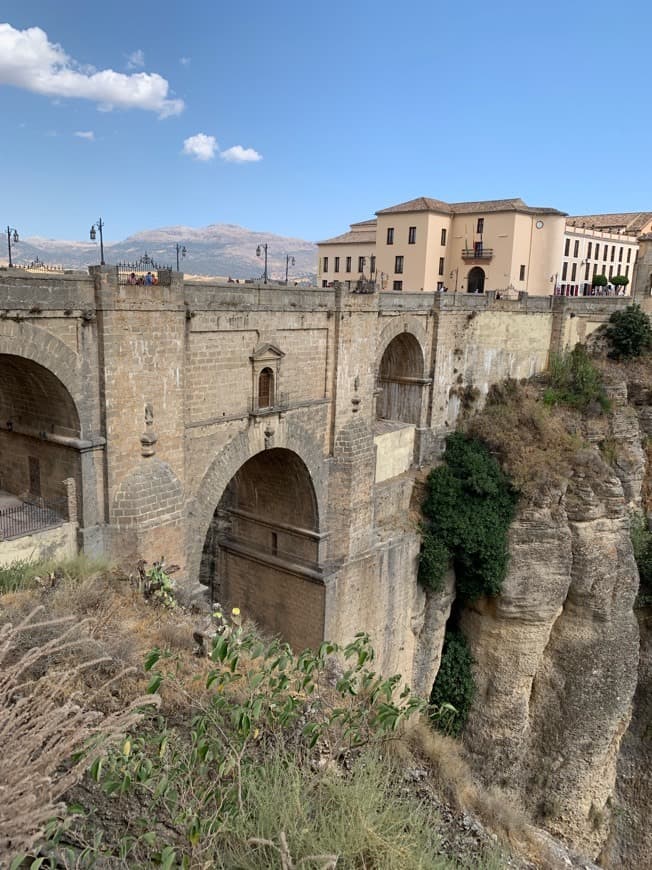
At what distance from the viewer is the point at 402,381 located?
63.0 feet

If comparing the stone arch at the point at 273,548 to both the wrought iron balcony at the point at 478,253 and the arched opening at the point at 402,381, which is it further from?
the wrought iron balcony at the point at 478,253

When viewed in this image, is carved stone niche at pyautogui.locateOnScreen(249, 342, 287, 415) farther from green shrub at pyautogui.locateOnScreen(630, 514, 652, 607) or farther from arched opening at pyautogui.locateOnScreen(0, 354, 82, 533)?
green shrub at pyautogui.locateOnScreen(630, 514, 652, 607)

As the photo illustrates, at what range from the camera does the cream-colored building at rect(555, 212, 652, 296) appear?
3644 centimetres

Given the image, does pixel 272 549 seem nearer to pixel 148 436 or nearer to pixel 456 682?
pixel 148 436

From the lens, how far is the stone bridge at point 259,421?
33.0ft

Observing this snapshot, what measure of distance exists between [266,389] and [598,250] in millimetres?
32322

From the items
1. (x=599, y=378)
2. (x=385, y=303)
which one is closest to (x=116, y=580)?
(x=385, y=303)

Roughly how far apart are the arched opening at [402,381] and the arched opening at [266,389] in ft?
19.2

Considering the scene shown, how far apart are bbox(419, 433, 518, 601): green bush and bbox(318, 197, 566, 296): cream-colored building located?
15054 millimetres

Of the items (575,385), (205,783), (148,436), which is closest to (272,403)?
(148,436)

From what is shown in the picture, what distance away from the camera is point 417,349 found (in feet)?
61.2

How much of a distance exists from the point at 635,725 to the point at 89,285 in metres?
22.0

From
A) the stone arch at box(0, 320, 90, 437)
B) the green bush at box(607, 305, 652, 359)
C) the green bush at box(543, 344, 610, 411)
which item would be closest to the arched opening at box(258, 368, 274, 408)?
the stone arch at box(0, 320, 90, 437)

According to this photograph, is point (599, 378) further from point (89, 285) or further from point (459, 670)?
point (89, 285)
